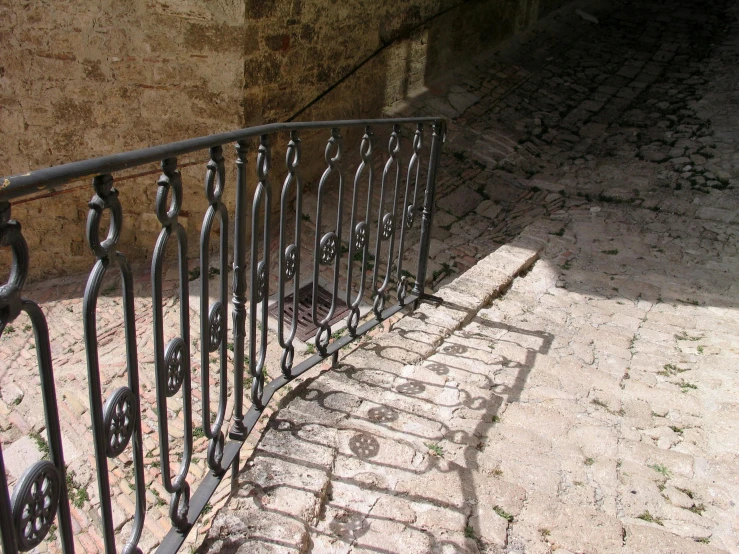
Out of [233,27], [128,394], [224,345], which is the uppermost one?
[233,27]

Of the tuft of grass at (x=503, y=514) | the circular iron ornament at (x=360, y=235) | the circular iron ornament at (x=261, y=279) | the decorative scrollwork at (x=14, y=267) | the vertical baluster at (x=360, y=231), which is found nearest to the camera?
the decorative scrollwork at (x=14, y=267)

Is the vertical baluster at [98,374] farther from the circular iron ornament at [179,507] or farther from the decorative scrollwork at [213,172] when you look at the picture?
the decorative scrollwork at [213,172]

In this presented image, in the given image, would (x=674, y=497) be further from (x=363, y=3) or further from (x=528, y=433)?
(x=363, y=3)

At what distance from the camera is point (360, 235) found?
2.81 metres

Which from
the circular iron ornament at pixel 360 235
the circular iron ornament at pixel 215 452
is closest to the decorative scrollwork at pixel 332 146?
the circular iron ornament at pixel 360 235

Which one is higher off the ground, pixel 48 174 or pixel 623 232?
pixel 48 174

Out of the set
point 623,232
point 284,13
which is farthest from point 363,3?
point 623,232

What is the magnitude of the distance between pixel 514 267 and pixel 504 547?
94.5 inches

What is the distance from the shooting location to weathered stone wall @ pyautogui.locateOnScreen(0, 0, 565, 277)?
5.21 metres

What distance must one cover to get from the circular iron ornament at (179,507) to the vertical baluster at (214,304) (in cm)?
16

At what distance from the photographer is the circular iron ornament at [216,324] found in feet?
5.74

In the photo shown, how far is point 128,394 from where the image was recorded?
133 centimetres

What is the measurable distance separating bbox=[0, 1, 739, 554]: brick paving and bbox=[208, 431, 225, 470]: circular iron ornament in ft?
0.41

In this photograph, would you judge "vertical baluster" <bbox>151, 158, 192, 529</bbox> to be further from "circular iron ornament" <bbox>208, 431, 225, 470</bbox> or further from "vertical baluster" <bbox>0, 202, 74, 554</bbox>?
"vertical baluster" <bbox>0, 202, 74, 554</bbox>
